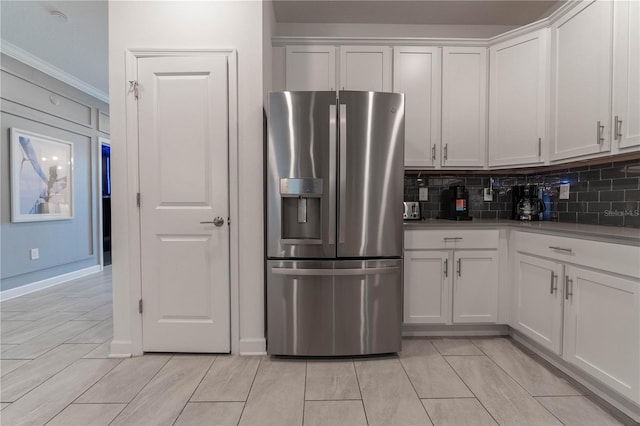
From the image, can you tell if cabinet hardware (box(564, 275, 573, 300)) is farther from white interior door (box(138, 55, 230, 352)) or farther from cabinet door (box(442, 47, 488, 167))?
white interior door (box(138, 55, 230, 352))

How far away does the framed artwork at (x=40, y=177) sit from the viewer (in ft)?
11.8

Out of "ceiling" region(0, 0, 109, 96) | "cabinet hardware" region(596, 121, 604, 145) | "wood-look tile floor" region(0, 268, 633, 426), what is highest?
"ceiling" region(0, 0, 109, 96)

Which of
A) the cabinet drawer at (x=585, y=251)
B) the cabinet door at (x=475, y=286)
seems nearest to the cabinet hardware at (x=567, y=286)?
the cabinet drawer at (x=585, y=251)

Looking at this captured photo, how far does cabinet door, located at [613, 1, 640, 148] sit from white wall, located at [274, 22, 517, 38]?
1318mm

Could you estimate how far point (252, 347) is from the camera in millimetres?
2209

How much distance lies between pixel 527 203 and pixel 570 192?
309mm

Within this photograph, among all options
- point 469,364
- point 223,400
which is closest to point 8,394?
point 223,400

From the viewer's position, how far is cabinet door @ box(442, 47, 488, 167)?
106 inches

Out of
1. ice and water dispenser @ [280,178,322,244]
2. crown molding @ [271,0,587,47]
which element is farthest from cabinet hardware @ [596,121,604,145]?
ice and water dispenser @ [280,178,322,244]

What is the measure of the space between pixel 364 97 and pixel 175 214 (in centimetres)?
152

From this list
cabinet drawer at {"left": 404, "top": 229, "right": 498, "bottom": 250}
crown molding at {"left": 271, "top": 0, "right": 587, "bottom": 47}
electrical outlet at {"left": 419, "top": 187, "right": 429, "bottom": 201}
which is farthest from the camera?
electrical outlet at {"left": 419, "top": 187, "right": 429, "bottom": 201}

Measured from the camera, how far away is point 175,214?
2176 mm

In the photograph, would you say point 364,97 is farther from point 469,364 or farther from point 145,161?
point 469,364

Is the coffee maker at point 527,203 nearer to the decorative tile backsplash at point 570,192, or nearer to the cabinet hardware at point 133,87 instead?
the decorative tile backsplash at point 570,192
